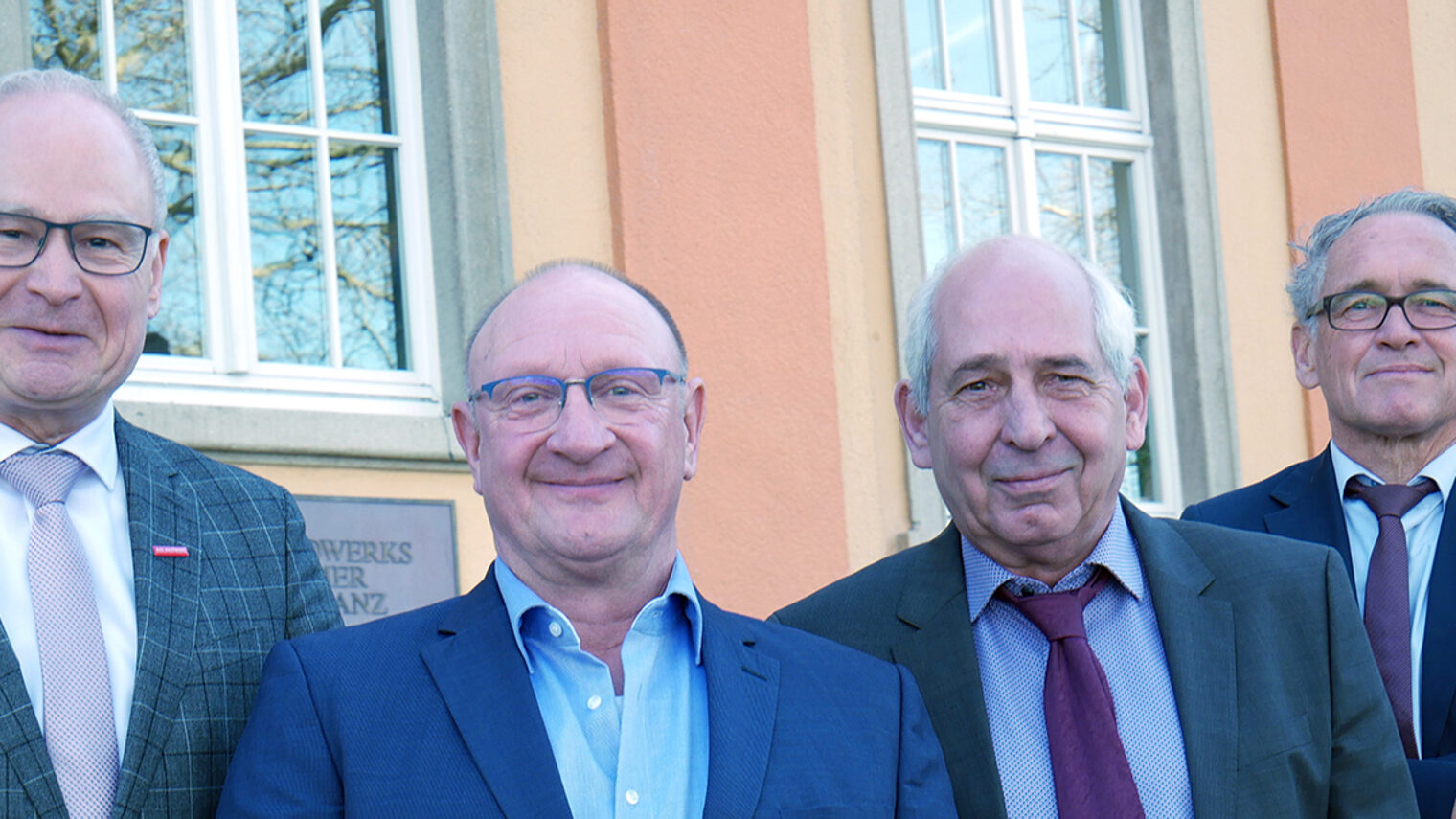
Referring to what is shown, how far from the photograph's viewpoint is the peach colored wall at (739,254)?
275 inches

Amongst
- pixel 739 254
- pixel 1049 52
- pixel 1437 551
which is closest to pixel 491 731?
pixel 1437 551

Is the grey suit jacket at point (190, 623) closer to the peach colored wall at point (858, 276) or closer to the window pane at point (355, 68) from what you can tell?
the window pane at point (355, 68)

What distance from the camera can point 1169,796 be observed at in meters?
3.27

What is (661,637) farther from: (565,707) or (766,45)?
(766,45)

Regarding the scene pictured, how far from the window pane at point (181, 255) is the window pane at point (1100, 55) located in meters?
4.15

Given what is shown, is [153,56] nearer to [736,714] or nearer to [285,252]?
[285,252]

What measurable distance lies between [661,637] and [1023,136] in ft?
19.1

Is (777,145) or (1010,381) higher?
(777,145)

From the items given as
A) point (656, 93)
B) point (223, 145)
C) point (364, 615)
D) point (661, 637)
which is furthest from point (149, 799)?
point (656, 93)

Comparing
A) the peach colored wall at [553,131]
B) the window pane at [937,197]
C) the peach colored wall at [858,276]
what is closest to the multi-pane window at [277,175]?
the peach colored wall at [553,131]

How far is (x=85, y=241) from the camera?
296cm

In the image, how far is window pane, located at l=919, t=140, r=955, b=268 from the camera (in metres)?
8.29

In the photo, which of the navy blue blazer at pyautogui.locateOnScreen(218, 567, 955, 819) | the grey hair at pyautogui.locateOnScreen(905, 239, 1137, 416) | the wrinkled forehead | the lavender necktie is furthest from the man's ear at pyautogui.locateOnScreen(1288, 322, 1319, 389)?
the lavender necktie

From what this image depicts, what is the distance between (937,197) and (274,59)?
2957 millimetres
